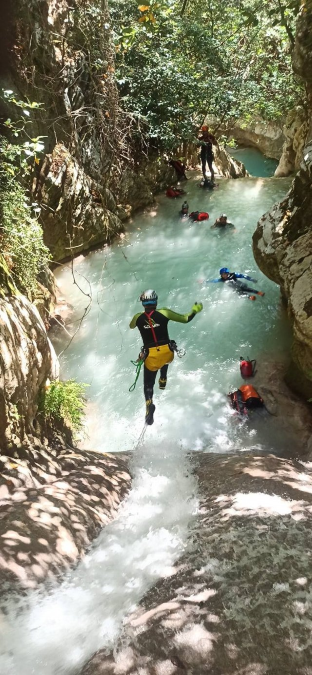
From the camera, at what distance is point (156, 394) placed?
762cm

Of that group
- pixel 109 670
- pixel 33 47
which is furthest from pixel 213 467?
pixel 33 47

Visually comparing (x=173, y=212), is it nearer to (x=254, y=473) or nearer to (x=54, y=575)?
(x=254, y=473)

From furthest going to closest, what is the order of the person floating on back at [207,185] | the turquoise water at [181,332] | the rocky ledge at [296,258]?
1. the person floating on back at [207,185]
2. the turquoise water at [181,332]
3. the rocky ledge at [296,258]

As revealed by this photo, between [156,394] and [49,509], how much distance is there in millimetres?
4092

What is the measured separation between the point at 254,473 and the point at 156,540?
50.8 inches

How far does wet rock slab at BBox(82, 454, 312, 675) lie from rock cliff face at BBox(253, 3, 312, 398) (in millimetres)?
3045

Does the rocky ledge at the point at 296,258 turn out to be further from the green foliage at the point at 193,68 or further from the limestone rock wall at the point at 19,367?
the green foliage at the point at 193,68

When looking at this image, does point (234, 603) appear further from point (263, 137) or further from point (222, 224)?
point (263, 137)

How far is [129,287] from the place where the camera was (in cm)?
1012

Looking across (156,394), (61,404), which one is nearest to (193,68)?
(156,394)

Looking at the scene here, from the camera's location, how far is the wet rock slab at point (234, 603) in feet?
6.82

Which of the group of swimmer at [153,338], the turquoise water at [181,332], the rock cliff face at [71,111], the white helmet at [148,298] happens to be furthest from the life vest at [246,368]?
the rock cliff face at [71,111]

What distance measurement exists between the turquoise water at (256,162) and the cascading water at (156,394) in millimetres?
11715

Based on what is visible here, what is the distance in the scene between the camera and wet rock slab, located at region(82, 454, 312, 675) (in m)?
2.08
